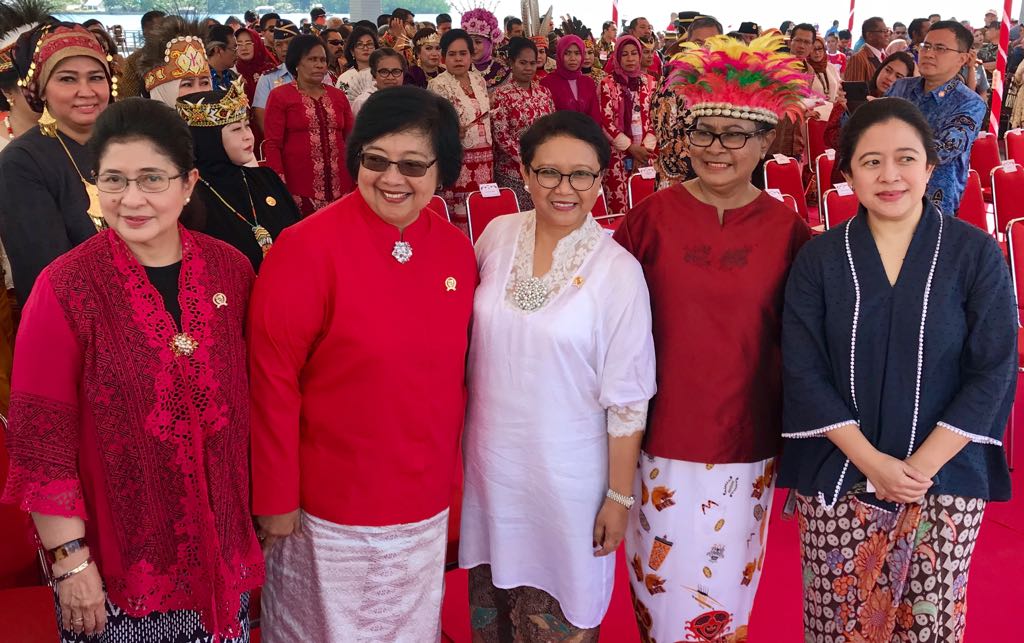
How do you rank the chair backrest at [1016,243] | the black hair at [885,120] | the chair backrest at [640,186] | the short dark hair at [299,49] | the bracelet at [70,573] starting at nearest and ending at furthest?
the bracelet at [70,573], the black hair at [885,120], the chair backrest at [1016,243], the short dark hair at [299,49], the chair backrest at [640,186]

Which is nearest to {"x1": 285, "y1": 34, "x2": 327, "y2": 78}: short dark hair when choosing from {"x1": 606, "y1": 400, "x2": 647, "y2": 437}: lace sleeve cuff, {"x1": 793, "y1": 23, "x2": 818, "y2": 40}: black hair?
{"x1": 606, "y1": 400, "x2": 647, "y2": 437}: lace sleeve cuff

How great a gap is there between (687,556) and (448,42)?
4.27m

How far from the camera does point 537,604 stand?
202 cm

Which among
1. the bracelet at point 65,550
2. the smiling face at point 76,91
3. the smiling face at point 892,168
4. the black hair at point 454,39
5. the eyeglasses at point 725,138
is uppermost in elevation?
the black hair at point 454,39

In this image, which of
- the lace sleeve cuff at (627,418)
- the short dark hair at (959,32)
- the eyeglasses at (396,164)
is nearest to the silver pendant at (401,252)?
the eyeglasses at (396,164)

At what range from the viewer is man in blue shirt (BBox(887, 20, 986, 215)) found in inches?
159

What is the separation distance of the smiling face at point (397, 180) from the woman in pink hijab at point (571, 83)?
14.9 ft

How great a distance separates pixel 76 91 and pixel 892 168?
1896 millimetres

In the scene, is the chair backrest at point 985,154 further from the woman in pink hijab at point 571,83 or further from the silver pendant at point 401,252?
the silver pendant at point 401,252

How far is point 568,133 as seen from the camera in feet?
6.03

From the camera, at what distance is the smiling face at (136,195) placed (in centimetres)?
149

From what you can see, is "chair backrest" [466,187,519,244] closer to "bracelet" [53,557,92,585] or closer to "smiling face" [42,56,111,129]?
"smiling face" [42,56,111,129]

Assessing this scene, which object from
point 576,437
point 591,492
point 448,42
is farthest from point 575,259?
point 448,42

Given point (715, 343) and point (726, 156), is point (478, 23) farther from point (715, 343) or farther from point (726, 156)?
point (715, 343)
